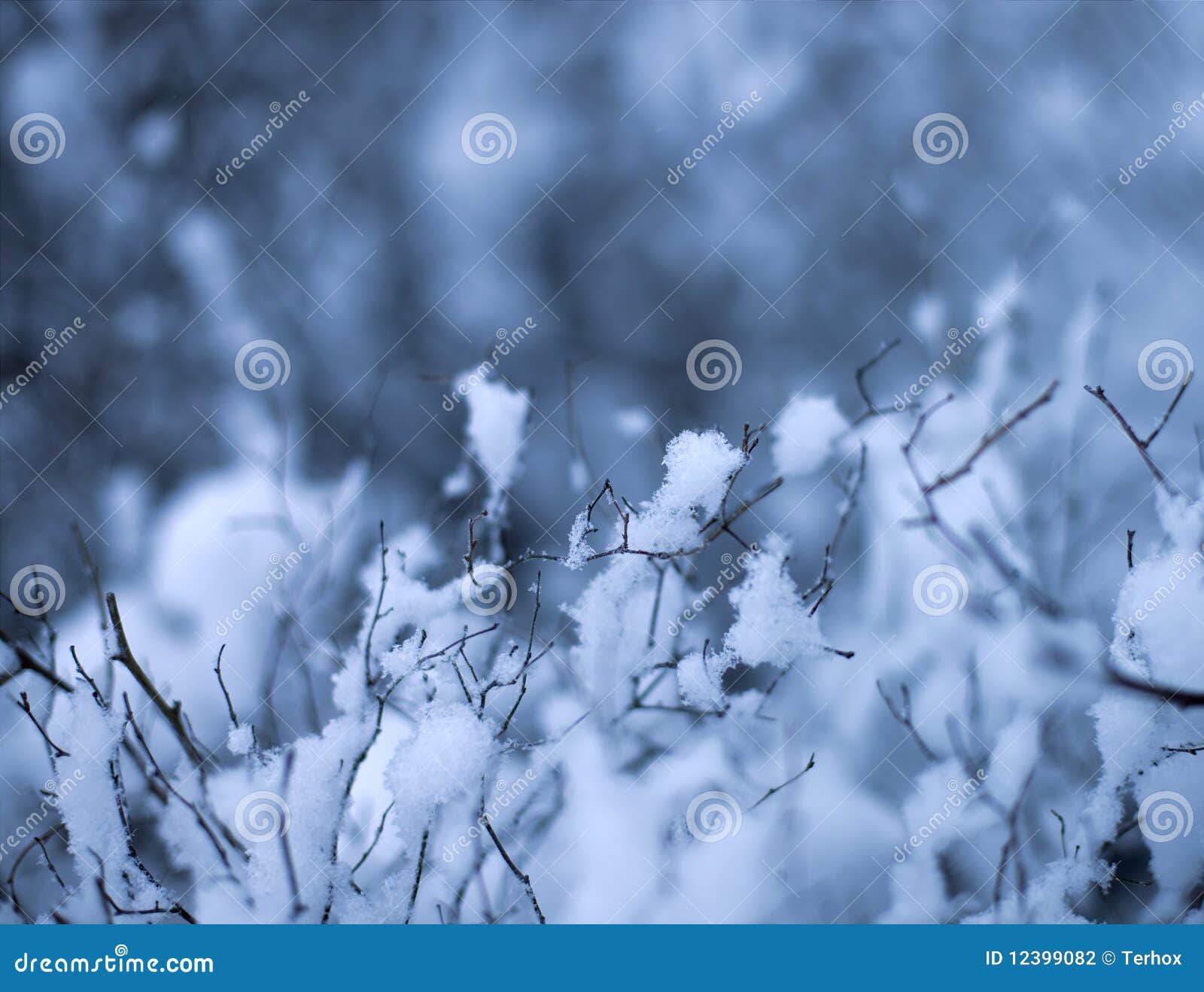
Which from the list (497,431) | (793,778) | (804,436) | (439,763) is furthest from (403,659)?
(804,436)

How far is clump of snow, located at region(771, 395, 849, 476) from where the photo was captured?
170cm

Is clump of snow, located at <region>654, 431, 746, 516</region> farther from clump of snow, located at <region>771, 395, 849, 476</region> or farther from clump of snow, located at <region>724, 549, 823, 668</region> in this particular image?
clump of snow, located at <region>771, 395, 849, 476</region>

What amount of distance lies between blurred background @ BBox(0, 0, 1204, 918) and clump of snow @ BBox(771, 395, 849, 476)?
6 cm

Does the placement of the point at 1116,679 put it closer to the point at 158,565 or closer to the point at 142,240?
the point at 158,565

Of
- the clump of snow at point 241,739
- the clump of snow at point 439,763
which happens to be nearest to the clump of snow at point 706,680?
the clump of snow at point 439,763

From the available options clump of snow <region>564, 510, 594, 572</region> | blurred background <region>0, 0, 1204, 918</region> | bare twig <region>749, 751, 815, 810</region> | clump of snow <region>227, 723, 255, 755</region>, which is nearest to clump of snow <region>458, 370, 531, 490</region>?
blurred background <region>0, 0, 1204, 918</region>

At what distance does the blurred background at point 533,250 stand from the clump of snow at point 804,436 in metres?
0.06

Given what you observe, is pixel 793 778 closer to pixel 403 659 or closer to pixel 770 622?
pixel 770 622

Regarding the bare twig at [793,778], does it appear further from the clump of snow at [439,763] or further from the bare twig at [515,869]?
the clump of snow at [439,763]


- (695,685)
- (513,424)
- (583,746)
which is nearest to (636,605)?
(695,685)

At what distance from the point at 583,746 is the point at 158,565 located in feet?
4.01

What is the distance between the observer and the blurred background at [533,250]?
1.78m

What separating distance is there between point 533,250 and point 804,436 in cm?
92
